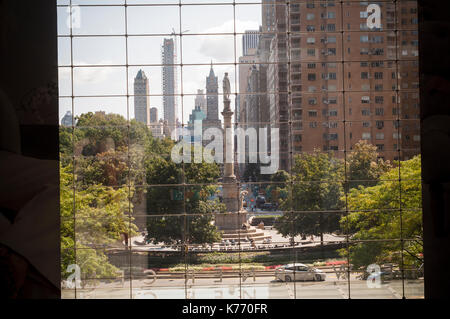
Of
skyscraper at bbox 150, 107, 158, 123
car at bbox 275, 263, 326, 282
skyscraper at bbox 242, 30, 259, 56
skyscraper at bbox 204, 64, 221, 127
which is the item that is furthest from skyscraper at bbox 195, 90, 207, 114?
car at bbox 275, 263, 326, 282

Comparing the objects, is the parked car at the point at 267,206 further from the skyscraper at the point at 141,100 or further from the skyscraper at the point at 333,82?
the skyscraper at the point at 141,100

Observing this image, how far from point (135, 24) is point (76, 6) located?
2.40 ft

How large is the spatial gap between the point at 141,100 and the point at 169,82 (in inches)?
17.9

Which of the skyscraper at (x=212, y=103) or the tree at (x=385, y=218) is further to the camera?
the skyscraper at (x=212, y=103)

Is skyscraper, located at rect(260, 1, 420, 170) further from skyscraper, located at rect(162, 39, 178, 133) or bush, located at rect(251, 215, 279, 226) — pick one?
skyscraper, located at rect(162, 39, 178, 133)

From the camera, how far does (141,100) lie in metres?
6.10

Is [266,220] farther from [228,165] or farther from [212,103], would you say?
[212,103]

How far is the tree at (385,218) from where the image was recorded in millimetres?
5766

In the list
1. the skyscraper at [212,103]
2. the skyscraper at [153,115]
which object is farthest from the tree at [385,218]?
the skyscraper at [153,115]

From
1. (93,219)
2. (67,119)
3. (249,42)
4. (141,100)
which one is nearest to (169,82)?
(141,100)

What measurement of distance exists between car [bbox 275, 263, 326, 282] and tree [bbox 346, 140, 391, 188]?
151 centimetres

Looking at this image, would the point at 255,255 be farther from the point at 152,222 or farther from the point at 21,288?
the point at 21,288

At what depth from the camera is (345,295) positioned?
16.8ft

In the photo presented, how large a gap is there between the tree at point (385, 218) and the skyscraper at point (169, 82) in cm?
272
